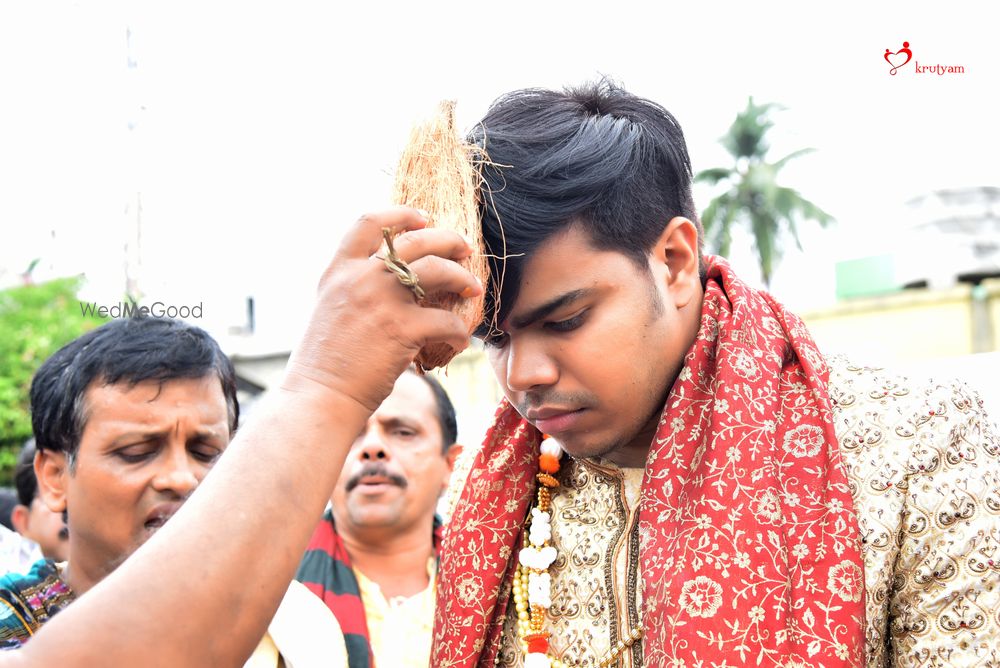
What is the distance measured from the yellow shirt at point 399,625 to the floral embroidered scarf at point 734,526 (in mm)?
1398

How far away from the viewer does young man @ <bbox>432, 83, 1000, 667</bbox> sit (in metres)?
2.09

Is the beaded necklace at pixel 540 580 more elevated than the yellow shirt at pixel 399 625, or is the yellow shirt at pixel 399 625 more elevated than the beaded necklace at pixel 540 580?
the beaded necklace at pixel 540 580

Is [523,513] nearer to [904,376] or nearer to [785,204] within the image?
[904,376]

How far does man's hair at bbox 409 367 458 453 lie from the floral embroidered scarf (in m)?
2.30

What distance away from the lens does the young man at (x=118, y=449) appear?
119 inches

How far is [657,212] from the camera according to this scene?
2.59 metres

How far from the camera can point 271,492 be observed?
1.61 m

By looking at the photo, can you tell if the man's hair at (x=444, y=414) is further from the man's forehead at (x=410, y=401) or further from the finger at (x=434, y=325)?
the finger at (x=434, y=325)

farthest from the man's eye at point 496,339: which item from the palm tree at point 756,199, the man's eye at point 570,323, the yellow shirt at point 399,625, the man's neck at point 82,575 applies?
the palm tree at point 756,199

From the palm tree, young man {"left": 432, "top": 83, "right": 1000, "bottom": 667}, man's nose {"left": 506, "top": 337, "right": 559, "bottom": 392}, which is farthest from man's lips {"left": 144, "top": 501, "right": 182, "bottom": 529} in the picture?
→ the palm tree

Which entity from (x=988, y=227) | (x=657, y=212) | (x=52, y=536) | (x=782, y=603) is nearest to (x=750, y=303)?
(x=657, y=212)

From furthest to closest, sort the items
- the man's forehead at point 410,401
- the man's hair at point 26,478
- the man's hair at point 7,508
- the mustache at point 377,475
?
the man's hair at point 7,508, the man's hair at point 26,478, the man's forehead at point 410,401, the mustache at point 377,475

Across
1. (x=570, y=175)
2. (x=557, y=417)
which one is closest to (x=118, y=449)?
(x=557, y=417)

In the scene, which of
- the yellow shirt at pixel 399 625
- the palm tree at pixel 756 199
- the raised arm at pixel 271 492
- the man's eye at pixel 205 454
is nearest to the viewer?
the raised arm at pixel 271 492
